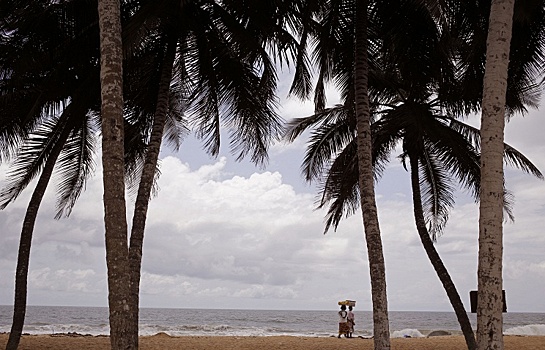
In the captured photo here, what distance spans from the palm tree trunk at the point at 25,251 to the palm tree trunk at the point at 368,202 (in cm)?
625

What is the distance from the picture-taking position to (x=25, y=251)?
42.8ft

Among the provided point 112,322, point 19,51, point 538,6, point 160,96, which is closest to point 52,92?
point 19,51

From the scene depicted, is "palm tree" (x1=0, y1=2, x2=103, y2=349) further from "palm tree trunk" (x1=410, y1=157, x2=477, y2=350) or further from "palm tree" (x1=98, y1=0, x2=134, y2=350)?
"palm tree trunk" (x1=410, y1=157, x2=477, y2=350)

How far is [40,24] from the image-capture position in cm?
1222

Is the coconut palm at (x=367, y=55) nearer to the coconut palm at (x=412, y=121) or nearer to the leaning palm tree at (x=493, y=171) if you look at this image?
the coconut palm at (x=412, y=121)

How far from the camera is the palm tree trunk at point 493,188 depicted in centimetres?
678

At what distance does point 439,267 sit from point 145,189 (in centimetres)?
734

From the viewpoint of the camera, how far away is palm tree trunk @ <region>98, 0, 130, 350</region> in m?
7.18

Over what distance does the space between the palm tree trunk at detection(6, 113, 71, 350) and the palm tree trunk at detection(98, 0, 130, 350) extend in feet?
19.6

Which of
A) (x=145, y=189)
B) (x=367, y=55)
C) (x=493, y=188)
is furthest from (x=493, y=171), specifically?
(x=145, y=189)

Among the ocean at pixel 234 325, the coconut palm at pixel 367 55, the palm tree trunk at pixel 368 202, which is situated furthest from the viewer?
the ocean at pixel 234 325

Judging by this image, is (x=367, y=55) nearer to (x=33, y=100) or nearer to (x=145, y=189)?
(x=145, y=189)

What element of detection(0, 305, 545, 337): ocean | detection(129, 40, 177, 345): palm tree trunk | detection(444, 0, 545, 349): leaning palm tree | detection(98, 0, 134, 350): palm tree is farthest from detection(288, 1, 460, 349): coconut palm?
detection(0, 305, 545, 337): ocean

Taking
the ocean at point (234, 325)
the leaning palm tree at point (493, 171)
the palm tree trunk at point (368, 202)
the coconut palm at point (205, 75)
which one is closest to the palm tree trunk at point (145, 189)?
the coconut palm at point (205, 75)
